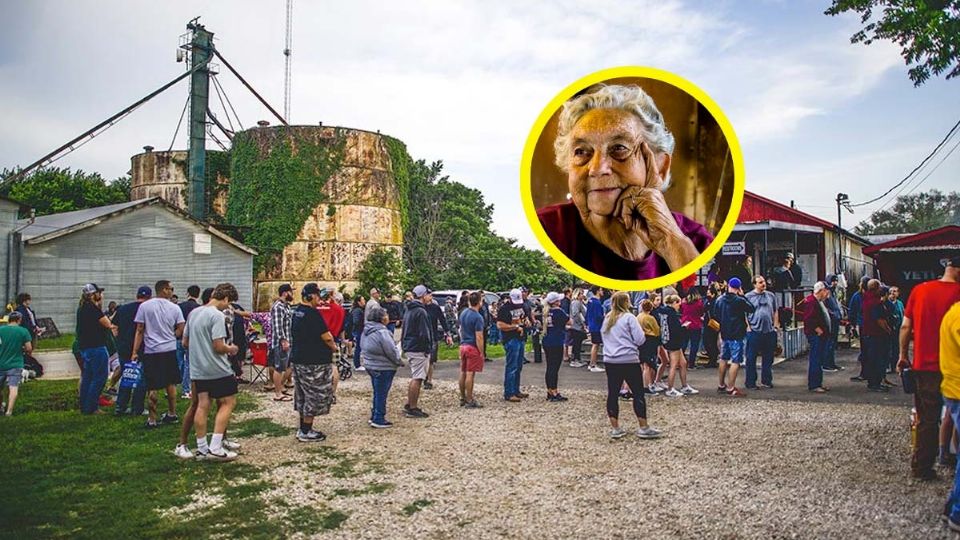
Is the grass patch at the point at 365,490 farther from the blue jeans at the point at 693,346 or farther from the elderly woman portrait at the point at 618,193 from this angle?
the blue jeans at the point at 693,346

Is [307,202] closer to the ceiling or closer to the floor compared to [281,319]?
closer to the ceiling

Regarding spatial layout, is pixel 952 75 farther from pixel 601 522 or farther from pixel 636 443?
pixel 601 522

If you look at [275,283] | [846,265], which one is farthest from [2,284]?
[846,265]

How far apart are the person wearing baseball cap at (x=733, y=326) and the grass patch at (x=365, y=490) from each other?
6.60m

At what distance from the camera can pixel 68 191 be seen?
135ft

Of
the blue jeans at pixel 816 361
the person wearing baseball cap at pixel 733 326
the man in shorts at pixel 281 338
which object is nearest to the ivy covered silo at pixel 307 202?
the man in shorts at pixel 281 338

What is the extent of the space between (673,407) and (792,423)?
174 cm

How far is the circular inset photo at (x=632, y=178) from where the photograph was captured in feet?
11.3

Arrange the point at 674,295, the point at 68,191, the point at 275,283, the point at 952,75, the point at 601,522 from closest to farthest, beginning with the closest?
the point at 601,522, the point at 952,75, the point at 674,295, the point at 275,283, the point at 68,191

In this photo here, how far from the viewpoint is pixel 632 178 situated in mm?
3535

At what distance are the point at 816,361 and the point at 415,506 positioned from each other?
26.4 feet

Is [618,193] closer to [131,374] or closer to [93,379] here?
[131,374]

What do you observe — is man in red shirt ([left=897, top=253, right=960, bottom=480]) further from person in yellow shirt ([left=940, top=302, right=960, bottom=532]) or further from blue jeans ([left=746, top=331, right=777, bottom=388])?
blue jeans ([left=746, top=331, right=777, bottom=388])

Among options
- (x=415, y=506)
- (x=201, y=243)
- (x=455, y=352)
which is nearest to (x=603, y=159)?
(x=415, y=506)
